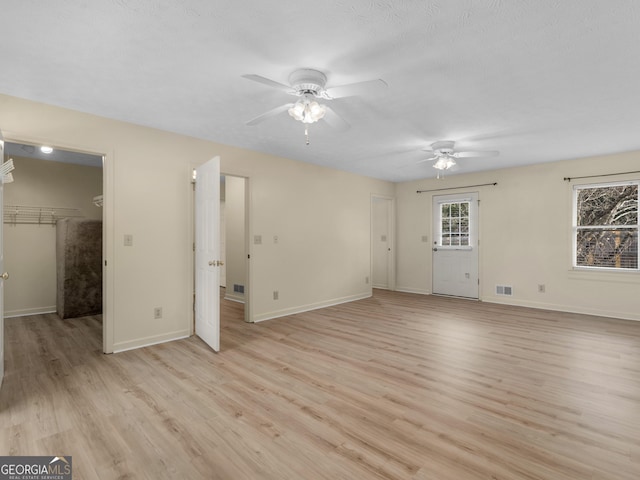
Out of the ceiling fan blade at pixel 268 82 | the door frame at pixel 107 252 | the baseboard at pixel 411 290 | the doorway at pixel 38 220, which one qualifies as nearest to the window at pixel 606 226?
the baseboard at pixel 411 290

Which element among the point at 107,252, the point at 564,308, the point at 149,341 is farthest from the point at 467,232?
the point at 107,252

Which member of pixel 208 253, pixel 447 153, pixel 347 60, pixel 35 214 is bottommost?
pixel 208 253

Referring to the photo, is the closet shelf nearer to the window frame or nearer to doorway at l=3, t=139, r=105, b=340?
doorway at l=3, t=139, r=105, b=340

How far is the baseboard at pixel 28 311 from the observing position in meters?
4.99

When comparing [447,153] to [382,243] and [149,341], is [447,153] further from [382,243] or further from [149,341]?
[149,341]

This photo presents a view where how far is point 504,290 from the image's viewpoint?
241 inches

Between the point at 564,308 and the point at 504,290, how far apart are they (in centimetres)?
92

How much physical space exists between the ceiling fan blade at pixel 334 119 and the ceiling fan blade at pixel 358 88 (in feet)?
0.62

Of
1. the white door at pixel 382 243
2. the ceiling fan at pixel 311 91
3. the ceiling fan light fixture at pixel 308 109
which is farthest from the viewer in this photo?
the white door at pixel 382 243

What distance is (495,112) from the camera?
3314 millimetres

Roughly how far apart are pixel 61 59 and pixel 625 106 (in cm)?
474

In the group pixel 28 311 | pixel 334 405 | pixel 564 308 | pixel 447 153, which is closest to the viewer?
pixel 334 405

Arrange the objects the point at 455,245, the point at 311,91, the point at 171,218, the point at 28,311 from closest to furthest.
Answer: the point at 311,91
the point at 171,218
the point at 28,311
the point at 455,245

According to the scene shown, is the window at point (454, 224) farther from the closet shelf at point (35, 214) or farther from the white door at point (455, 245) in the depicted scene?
the closet shelf at point (35, 214)
